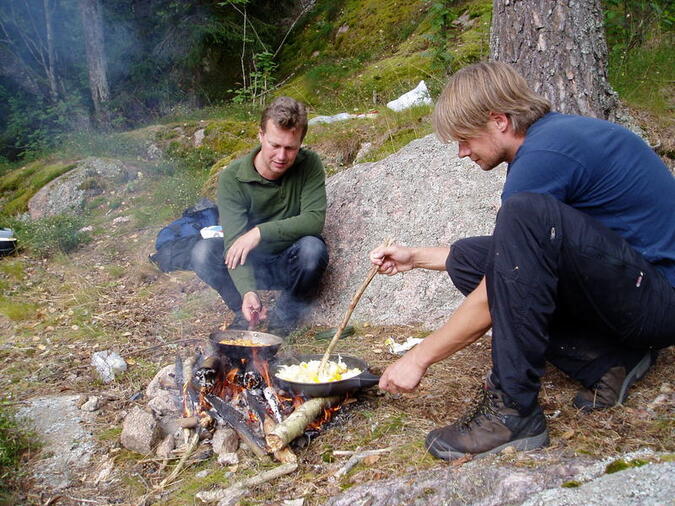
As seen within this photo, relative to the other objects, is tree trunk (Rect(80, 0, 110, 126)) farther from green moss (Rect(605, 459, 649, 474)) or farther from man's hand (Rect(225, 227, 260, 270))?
green moss (Rect(605, 459, 649, 474))

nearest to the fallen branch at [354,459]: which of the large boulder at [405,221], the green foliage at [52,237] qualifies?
the large boulder at [405,221]

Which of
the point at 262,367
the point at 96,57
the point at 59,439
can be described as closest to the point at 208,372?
the point at 262,367

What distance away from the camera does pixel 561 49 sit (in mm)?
4371

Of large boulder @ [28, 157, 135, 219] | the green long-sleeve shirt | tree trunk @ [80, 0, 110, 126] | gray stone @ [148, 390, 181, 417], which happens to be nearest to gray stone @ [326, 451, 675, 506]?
gray stone @ [148, 390, 181, 417]

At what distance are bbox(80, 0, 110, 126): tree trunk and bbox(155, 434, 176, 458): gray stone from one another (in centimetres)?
1191

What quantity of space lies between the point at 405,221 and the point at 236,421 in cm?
228

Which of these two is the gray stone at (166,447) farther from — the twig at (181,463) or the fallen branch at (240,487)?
the fallen branch at (240,487)

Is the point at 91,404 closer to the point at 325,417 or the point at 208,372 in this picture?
the point at 208,372

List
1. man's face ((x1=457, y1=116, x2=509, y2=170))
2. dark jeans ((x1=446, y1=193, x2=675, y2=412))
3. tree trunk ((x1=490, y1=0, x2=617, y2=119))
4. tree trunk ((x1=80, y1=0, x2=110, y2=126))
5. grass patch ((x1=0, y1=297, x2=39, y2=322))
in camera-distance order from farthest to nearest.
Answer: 1. tree trunk ((x1=80, y1=0, x2=110, y2=126))
2. grass patch ((x1=0, y1=297, x2=39, y2=322))
3. tree trunk ((x1=490, y1=0, x2=617, y2=119))
4. man's face ((x1=457, y1=116, x2=509, y2=170))
5. dark jeans ((x1=446, y1=193, x2=675, y2=412))

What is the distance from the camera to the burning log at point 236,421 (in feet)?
8.20

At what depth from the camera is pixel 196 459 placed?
256 cm

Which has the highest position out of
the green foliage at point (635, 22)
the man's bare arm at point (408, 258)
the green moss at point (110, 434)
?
the green foliage at point (635, 22)

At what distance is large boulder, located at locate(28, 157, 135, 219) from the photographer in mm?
8266

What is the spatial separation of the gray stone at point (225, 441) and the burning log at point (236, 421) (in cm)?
3
